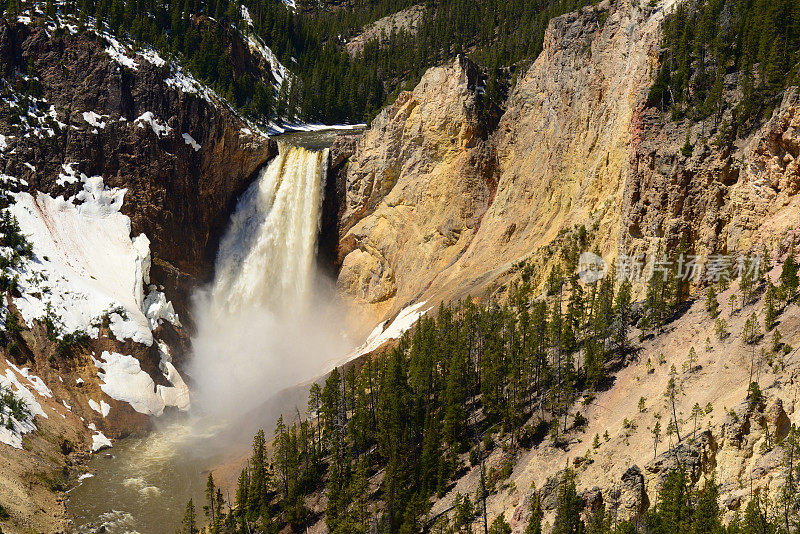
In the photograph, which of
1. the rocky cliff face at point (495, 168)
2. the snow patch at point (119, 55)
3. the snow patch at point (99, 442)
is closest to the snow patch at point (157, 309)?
the snow patch at point (99, 442)

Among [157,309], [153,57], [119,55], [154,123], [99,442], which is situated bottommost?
[99,442]

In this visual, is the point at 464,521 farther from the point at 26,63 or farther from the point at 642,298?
the point at 26,63

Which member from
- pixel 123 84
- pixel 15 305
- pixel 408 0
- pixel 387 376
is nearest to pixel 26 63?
pixel 123 84

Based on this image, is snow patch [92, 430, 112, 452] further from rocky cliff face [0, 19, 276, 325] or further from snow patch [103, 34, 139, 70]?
snow patch [103, 34, 139, 70]

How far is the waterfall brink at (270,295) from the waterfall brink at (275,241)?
11cm

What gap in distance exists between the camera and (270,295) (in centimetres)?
7100

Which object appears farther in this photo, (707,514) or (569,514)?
(569,514)

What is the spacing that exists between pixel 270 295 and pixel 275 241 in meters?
Answer: 6.09

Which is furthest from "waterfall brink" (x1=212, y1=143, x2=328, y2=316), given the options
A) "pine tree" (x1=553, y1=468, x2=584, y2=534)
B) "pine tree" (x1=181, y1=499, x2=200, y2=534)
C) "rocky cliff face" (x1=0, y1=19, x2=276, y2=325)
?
"pine tree" (x1=553, y1=468, x2=584, y2=534)

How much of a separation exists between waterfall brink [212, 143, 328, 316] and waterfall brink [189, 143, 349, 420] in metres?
0.11

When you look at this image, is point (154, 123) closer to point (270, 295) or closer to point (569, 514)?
point (270, 295)

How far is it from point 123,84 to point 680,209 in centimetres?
5755

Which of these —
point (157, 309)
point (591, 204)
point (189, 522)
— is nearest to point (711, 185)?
point (591, 204)

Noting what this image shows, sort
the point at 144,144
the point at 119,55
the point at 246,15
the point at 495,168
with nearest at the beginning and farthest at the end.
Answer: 1. the point at 495,168
2. the point at 144,144
3. the point at 119,55
4. the point at 246,15
